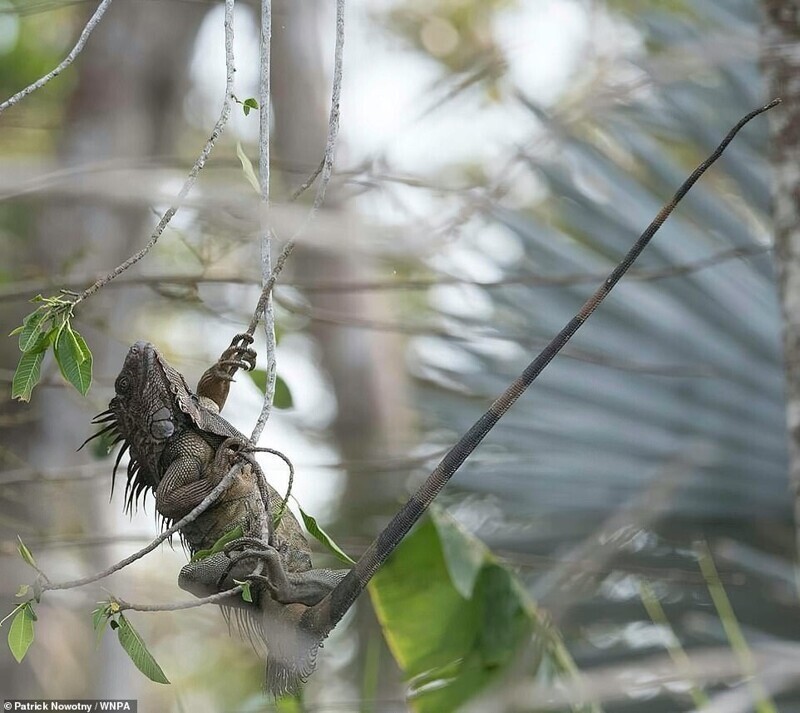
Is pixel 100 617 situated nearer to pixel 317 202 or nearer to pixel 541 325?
pixel 317 202

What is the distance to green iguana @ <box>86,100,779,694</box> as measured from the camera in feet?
2.18

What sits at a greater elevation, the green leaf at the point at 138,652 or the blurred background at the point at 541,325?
the blurred background at the point at 541,325

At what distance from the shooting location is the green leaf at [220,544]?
703 mm

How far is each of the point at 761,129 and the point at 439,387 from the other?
100 cm

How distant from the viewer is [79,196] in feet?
5.99

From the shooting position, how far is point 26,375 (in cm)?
75

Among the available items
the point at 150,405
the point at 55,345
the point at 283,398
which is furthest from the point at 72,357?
the point at 283,398

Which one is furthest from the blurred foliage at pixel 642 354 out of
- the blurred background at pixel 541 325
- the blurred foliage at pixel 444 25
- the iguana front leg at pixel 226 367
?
the blurred foliage at pixel 444 25

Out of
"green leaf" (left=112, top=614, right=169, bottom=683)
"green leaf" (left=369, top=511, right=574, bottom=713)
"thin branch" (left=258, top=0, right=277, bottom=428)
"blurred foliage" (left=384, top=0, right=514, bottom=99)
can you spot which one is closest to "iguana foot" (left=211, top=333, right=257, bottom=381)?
"thin branch" (left=258, top=0, right=277, bottom=428)

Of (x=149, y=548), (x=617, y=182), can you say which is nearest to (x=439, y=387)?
(x=617, y=182)

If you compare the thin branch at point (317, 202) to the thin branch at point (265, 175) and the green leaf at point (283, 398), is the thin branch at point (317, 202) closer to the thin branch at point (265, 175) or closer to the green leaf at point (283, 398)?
the thin branch at point (265, 175)

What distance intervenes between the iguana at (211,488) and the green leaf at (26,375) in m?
0.12

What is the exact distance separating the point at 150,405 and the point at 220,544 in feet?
0.63

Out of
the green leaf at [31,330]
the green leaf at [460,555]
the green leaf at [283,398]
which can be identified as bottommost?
the green leaf at [31,330]
